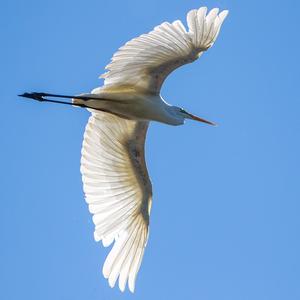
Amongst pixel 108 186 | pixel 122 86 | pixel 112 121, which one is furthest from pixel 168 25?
pixel 108 186

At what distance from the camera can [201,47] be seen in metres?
13.1

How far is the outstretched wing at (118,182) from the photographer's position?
14547 mm

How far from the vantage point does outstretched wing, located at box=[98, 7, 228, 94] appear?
1274 cm

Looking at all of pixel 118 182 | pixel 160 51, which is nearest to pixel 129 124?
pixel 118 182

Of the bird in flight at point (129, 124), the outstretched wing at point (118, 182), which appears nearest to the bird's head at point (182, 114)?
the bird in flight at point (129, 124)

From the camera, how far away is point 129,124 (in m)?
14.7

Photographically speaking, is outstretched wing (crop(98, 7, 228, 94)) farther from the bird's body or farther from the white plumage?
the bird's body

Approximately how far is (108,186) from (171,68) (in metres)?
2.47

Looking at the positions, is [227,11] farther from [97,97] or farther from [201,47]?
[97,97]

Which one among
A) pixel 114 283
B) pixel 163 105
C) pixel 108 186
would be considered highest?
pixel 163 105

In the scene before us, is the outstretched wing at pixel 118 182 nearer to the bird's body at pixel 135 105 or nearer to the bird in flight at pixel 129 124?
the bird in flight at pixel 129 124

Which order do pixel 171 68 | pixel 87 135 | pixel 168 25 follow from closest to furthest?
pixel 168 25 → pixel 171 68 → pixel 87 135

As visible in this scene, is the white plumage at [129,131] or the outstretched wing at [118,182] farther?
the outstretched wing at [118,182]

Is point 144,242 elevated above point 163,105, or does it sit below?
below
